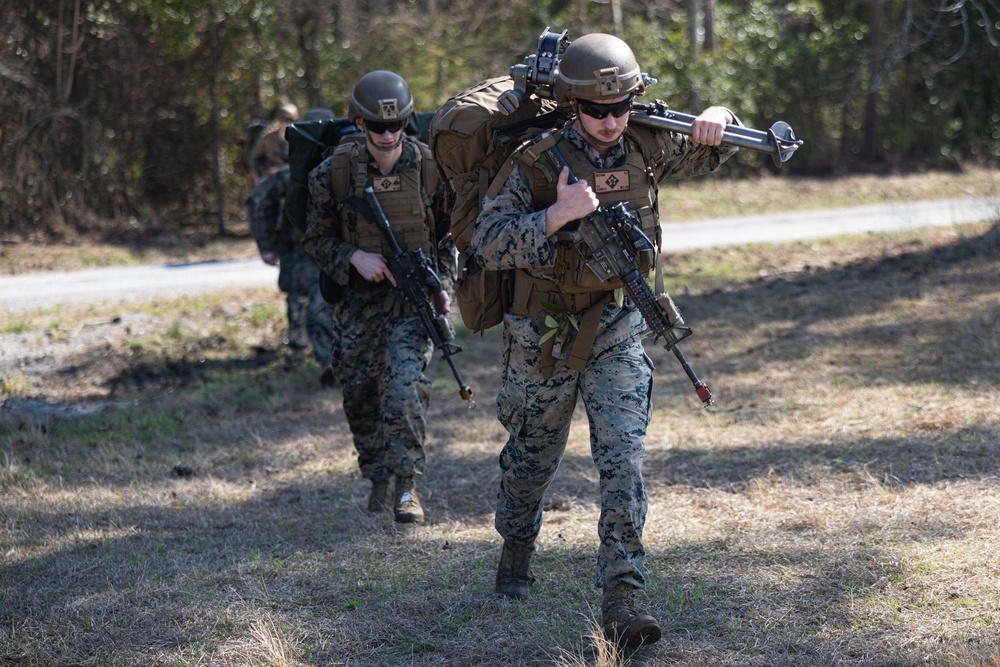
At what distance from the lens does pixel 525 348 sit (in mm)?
4051

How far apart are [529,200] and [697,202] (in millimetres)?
14101

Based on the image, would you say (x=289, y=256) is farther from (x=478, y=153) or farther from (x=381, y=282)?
(x=478, y=153)

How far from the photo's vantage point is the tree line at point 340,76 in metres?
15.1

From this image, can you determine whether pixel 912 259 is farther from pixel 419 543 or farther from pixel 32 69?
pixel 32 69

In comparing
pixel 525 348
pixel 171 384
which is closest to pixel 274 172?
pixel 171 384

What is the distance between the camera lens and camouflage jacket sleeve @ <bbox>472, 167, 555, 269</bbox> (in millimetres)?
3715

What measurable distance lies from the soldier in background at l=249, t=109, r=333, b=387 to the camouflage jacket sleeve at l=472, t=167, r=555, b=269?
509 centimetres

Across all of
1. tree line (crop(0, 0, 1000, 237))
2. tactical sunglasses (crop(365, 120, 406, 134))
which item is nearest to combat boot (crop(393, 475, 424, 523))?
tactical sunglasses (crop(365, 120, 406, 134))

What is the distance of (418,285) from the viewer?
5395 mm

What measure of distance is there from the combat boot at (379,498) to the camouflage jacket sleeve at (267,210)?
398 cm

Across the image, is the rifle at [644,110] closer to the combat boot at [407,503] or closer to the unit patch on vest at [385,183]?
the unit patch on vest at [385,183]

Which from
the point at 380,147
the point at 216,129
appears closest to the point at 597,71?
the point at 380,147

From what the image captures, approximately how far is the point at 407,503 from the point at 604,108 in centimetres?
255

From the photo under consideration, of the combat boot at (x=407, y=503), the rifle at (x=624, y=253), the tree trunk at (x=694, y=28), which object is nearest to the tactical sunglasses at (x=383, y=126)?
the rifle at (x=624, y=253)
